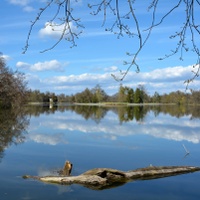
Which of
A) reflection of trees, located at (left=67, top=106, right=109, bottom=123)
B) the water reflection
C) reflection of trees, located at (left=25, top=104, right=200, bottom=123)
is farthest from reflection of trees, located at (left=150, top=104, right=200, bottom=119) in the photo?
the water reflection

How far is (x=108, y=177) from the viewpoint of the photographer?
920 cm

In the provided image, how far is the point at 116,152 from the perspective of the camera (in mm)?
14109

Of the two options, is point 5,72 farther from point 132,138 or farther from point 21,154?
point 21,154

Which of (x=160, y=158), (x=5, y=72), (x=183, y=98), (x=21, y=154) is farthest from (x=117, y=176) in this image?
(x=183, y=98)

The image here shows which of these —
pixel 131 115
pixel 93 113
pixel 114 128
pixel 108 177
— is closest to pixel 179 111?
pixel 93 113

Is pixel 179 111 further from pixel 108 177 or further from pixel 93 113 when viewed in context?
pixel 108 177

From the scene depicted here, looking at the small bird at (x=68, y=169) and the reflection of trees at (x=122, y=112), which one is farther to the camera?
the reflection of trees at (x=122, y=112)

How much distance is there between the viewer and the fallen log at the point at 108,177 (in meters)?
8.77

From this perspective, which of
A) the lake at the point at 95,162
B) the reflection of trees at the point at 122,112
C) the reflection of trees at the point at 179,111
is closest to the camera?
the lake at the point at 95,162

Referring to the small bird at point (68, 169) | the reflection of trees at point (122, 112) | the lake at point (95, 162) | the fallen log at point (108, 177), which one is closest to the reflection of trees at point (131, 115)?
the reflection of trees at point (122, 112)

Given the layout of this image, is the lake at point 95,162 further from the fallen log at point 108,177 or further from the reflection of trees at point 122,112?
the reflection of trees at point 122,112

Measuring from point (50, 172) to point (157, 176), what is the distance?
3.01m

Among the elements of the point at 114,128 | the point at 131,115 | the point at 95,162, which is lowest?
the point at 95,162

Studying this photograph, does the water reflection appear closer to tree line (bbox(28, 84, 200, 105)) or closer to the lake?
the lake
